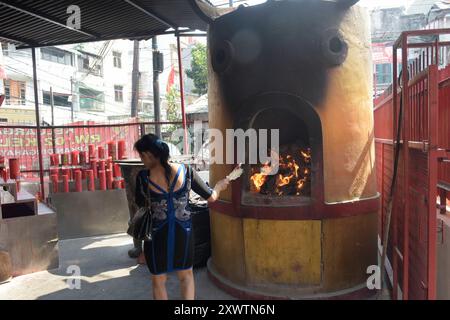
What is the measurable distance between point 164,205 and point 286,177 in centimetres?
158

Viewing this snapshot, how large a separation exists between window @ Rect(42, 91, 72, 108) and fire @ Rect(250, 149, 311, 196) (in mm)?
25009

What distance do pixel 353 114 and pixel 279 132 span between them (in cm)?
91

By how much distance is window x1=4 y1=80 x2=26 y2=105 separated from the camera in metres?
23.8

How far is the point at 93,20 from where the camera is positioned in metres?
5.91

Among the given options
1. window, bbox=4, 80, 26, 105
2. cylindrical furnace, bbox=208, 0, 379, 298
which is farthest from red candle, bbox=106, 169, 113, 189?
window, bbox=4, 80, 26, 105

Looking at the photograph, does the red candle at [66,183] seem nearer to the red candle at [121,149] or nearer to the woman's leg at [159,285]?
the red candle at [121,149]

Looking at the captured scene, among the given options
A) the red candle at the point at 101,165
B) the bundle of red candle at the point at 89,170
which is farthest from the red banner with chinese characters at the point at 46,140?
the red candle at the point at 101,165

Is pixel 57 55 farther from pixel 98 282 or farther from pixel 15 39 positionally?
pixel 98 282

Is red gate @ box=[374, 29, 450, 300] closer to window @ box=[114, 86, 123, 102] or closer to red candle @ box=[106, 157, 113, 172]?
red candle @ box=[106, 157, 113, 172]

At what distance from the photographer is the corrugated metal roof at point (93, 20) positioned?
17.3 ft

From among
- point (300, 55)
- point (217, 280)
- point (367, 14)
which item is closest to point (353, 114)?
point (300, 55)

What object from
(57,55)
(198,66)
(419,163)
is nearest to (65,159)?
(419,163)

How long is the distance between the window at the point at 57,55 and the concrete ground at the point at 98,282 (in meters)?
22.9
